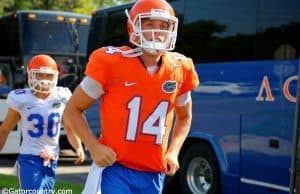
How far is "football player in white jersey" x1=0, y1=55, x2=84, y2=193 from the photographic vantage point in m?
5.95

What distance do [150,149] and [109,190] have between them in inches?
13.5

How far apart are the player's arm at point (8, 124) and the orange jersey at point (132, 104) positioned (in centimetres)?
220

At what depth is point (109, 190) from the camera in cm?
380

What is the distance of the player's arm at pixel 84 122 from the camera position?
367cm

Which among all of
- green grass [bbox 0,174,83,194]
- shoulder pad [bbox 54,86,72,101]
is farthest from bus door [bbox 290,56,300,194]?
green grass [bbox 0,174,83,194]

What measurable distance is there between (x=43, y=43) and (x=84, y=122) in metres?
12.6

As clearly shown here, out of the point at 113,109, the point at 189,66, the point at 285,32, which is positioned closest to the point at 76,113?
the point at 113,109

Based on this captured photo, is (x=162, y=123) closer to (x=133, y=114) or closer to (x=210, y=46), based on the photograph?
(x=133, y=114)

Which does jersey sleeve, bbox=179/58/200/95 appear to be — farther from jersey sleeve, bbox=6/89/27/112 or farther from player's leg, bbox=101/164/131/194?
jersey sleeve, bbox=6/89/27/112

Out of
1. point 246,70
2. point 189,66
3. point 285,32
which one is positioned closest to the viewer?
point 189,66

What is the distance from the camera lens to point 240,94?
8391 mm

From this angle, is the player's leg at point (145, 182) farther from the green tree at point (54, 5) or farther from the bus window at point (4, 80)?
the green tree at point (54, 5)

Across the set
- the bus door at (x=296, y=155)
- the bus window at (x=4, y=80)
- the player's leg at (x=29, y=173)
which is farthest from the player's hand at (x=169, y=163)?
the bus window at (x=4, y=80)

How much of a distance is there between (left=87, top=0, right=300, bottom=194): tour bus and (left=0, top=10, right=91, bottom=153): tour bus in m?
6.17
